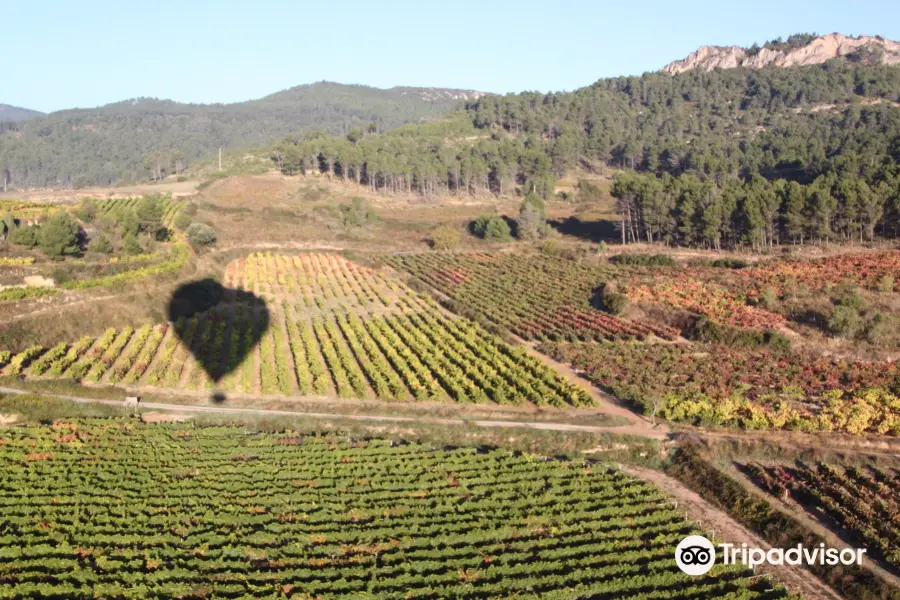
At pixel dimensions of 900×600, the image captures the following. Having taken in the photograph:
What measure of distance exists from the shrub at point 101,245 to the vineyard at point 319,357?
16.7m

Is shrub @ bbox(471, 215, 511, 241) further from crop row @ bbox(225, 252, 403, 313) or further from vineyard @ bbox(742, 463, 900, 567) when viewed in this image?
vineyard @ bbox(742, 463, 900, 567)

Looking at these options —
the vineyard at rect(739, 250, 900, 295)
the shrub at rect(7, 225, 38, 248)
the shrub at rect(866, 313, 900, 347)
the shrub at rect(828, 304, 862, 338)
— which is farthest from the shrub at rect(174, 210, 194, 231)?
the shrub at rect(866, 313, 900, 347)

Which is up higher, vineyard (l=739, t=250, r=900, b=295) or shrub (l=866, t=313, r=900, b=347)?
vineyard (l=739, t=250, r=900, b=295)

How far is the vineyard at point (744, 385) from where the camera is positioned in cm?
3291

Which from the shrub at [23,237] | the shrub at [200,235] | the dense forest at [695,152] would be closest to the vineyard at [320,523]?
the shrub at [23,237]

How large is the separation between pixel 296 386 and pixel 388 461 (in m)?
12.4

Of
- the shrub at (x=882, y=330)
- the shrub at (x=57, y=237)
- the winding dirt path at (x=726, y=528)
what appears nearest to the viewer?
the winding dirt path at (x=726, y=528)

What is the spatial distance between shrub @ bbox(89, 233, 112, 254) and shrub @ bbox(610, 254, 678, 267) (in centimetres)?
5377

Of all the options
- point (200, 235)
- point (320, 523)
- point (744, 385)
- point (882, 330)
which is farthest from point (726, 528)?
point (200, 235)

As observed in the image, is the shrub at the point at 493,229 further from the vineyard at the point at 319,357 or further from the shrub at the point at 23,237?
the shrub at the point at 23,237

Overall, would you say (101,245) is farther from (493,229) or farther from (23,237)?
(493,229)

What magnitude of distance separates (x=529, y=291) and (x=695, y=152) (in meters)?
82.0

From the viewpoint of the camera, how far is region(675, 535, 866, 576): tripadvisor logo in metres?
21.8

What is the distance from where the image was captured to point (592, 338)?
48250mm
